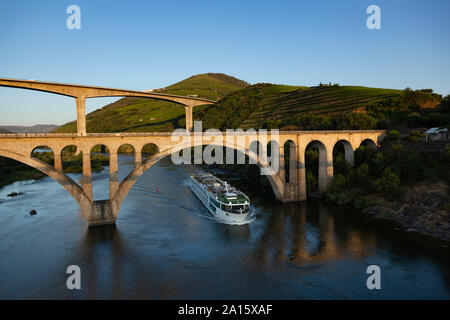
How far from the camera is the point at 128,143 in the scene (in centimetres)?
2883

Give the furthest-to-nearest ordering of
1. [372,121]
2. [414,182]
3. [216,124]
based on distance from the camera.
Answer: [216,124] < [372,121] < [414,182]

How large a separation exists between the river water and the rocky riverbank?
65.0 inches

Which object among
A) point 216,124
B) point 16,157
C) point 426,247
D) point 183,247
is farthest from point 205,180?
point 216,124

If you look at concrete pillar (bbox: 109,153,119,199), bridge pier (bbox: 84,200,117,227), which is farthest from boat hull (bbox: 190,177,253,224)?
concrete pillar (bbox: 109,153,119,199)

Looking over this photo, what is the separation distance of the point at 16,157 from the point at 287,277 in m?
22.1

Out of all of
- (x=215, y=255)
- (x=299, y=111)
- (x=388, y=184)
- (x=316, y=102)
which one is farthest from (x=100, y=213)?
(x=316, y=102)

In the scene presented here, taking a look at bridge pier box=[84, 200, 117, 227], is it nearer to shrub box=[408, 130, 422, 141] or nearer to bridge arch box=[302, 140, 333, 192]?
bridge arch box=[302, 140, 333, 192]

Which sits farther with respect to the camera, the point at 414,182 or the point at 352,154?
the point at 352,154

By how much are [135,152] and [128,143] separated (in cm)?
115

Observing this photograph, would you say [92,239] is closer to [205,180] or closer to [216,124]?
[205,180]

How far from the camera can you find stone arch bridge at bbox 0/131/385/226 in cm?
2527

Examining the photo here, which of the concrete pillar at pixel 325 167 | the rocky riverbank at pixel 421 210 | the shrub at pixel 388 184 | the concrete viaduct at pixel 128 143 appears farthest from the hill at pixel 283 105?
the rocky riverbank at pixel 421 210
